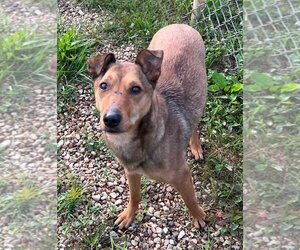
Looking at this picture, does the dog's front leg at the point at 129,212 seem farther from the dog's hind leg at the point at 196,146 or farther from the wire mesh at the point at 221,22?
the wire mesh at the point at 221,22

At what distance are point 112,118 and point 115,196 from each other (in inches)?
48.6

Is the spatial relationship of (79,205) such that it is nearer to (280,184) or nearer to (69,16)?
(280,184)

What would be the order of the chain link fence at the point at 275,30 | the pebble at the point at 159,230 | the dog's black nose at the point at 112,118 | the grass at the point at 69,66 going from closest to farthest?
the chain link fence at the point at 275,30 < the dog's black nose at the point at 112,118 < the pebble at the point at 159,230 < the grass at the point at 69,66

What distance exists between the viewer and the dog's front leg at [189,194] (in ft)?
11.2

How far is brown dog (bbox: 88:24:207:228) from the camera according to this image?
297 centimetres

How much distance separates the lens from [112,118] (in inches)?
111

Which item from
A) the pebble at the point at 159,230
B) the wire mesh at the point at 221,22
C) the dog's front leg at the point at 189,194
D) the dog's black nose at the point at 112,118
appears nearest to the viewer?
the dog's black nose at the point at 112,118

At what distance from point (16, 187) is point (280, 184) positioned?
134 centimetres

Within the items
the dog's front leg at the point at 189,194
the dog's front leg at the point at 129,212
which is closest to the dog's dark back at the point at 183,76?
the dog's front leg at the point at 189,194

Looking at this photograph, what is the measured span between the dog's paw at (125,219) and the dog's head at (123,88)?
0.89 meters

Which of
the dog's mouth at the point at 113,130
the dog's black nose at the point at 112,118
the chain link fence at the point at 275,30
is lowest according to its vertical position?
the dog's mouth at the point at 113,130

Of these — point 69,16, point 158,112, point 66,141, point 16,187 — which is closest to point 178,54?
point 158,112

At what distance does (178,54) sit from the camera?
147 inches

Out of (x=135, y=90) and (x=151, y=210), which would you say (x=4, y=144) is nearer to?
(x=135, y=90)
